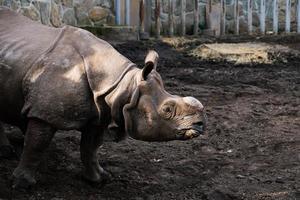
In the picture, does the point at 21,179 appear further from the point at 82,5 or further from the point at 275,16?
the point at 275,16

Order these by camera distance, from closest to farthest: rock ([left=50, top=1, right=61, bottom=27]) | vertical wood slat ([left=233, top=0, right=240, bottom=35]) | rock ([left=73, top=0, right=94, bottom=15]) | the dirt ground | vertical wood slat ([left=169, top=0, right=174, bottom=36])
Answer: the dirt ground → rock ([left=50, top=1, right=61, bottom=27]) → rock ([left=73, top=0, right=94, bottom=15]) → vertical wood slat ([left=169, top=0, right=174, bottom=36]) → vertical wood slat ([left=233, top=0, right=240, bottom=35])

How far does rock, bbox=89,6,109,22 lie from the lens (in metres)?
10.7

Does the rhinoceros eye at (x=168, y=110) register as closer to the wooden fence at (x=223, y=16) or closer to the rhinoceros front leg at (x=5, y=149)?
the rhinoceros front leg at (x=5, y=149)

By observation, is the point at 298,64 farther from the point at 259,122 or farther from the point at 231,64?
the point at 259,122

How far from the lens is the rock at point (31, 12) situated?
7.69m

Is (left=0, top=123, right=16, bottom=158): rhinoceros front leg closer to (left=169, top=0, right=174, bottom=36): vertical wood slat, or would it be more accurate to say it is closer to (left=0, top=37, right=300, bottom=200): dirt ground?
(left=0, top=37, right=300, bottom=200): dirt ground

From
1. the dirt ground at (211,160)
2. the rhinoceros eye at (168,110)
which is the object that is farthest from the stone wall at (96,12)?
the rhinoceros eye at (168,110)

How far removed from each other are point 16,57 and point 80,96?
1.71 feet

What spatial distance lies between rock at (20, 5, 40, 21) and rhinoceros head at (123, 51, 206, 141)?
4.35 metres

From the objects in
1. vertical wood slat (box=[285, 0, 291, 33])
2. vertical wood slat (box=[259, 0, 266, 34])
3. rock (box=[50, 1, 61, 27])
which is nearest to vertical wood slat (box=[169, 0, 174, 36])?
vertical wood slat (box=[259, 0, 266, 34])

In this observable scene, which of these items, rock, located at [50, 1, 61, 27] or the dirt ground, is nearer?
the dirt ground

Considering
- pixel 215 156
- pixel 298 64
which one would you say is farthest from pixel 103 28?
pixel 215 156

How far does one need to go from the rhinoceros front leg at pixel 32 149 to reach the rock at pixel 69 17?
597cm

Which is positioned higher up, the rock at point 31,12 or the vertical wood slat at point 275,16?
the rock at point 31,12
